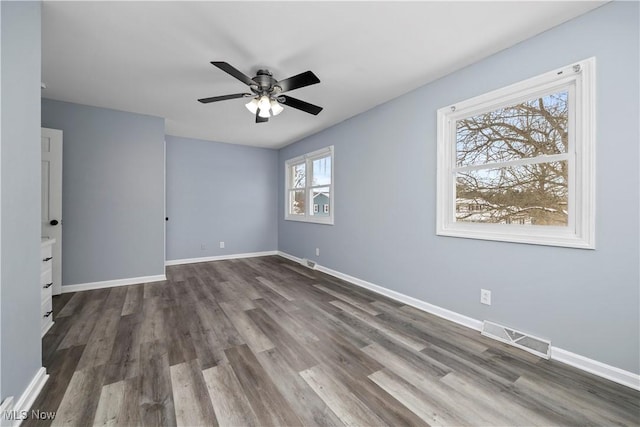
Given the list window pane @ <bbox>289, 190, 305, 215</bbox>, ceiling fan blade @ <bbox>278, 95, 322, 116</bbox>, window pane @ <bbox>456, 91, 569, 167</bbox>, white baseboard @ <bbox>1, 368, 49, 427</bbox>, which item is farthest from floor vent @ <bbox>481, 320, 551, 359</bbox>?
window pane @ <bbox>289, 190, 305, 215</bbox>

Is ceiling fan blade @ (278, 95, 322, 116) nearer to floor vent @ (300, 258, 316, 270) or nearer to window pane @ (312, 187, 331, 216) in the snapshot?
window pane @ (312, 187, 331, 216)

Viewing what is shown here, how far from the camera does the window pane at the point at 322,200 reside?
4562 mm

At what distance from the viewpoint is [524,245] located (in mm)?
2092

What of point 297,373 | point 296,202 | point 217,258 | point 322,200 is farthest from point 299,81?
point 217,258

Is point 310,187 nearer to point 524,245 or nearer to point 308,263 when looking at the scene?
point 308,263

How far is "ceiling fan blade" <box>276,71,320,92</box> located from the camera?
204 centimetres

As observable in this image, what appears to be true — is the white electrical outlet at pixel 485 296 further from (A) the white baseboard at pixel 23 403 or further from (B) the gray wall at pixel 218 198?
(B) the gray wall at pixel 218 198

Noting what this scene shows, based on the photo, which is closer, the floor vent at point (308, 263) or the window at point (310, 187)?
the window at point (310, 187)

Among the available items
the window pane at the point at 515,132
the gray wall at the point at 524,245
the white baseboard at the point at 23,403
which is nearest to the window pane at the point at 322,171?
the gray wall at the point at 524,245

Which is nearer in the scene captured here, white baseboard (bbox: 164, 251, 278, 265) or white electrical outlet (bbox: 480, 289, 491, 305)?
white electrical outlet (bbox: 480, 289, 491, 305)

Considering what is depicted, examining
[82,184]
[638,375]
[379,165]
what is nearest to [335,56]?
[379,165]

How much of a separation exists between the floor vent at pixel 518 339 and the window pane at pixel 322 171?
3.05m

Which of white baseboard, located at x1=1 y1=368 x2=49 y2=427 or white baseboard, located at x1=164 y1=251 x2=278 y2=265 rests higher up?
white baseboard, located at x1=164 y1=251 x2=278 y2=265

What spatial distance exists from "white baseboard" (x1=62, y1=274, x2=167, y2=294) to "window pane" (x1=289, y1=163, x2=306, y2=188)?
2982 millimetres
